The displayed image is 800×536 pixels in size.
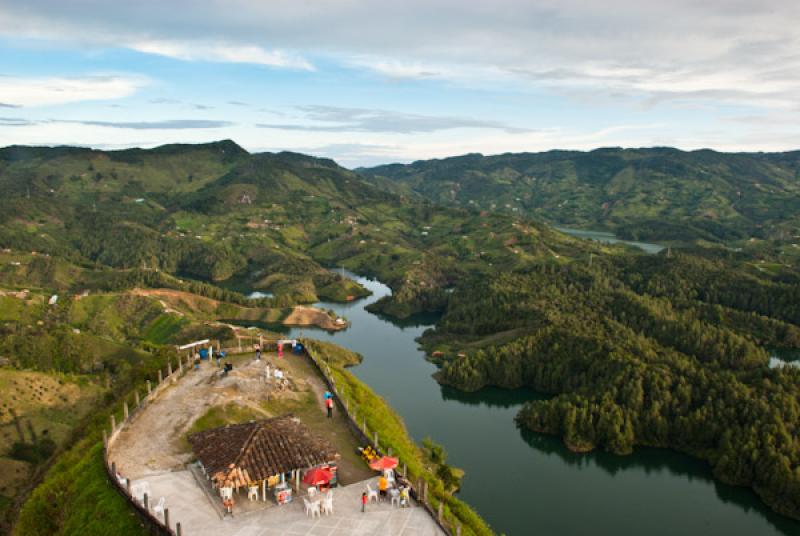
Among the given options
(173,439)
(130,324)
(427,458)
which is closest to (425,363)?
(427,458)

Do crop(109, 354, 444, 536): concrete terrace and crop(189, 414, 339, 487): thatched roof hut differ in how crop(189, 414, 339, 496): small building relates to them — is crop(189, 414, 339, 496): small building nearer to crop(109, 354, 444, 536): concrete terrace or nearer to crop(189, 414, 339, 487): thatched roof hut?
crop(189, 414, 339, 487): thatched roof hut

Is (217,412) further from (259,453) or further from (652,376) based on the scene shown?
(652,376)

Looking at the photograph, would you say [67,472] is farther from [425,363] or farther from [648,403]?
[425,363]

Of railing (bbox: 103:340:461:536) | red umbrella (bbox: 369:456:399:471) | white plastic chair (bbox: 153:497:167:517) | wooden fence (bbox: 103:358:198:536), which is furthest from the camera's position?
red umbrella (bbox: 369:456:399:471)

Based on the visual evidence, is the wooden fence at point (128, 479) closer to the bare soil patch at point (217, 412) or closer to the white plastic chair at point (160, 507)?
the white plastic chair at point (160, 507)

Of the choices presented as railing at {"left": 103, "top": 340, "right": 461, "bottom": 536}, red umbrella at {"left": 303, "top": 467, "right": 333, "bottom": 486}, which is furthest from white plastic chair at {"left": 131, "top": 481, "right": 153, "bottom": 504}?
red umbrella at {"left": 303, "top": 467, "right": 333, "bottom": 486}
